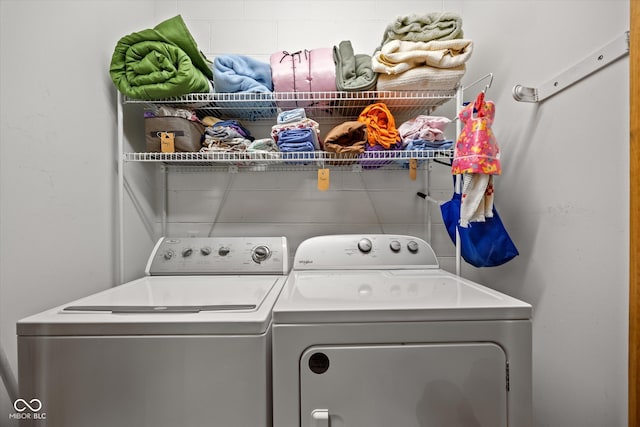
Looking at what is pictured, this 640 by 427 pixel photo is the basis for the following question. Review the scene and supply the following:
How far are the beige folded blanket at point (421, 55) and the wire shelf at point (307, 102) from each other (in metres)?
0.12

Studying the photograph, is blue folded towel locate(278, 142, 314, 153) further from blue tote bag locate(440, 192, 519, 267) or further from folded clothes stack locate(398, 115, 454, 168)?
blue tote bag locate(440, 192, 519, 267)

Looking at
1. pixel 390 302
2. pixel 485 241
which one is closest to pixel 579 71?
pixel 485 241

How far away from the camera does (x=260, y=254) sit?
1485mm

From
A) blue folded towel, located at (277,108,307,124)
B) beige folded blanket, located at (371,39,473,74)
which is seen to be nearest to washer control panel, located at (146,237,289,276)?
blue folded towel, located at (277,108,307,124)

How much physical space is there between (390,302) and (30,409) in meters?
1.02

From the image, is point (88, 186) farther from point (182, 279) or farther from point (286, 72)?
point (286, 72)

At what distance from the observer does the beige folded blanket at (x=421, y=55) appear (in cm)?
133

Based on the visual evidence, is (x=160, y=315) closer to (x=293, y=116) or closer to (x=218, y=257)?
(x=218, y=257)

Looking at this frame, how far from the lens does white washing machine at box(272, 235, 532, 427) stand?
0.82m

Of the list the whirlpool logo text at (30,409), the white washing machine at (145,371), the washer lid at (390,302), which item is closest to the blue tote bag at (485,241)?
the washer lid at (390,302)

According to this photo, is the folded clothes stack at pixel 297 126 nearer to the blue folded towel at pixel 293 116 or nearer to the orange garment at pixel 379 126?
the blue folded towel at pixel 293 116

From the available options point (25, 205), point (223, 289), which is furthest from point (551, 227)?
point (25, 205)

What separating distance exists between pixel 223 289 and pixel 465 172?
1.07 metres

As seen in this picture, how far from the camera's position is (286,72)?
1.43 m
